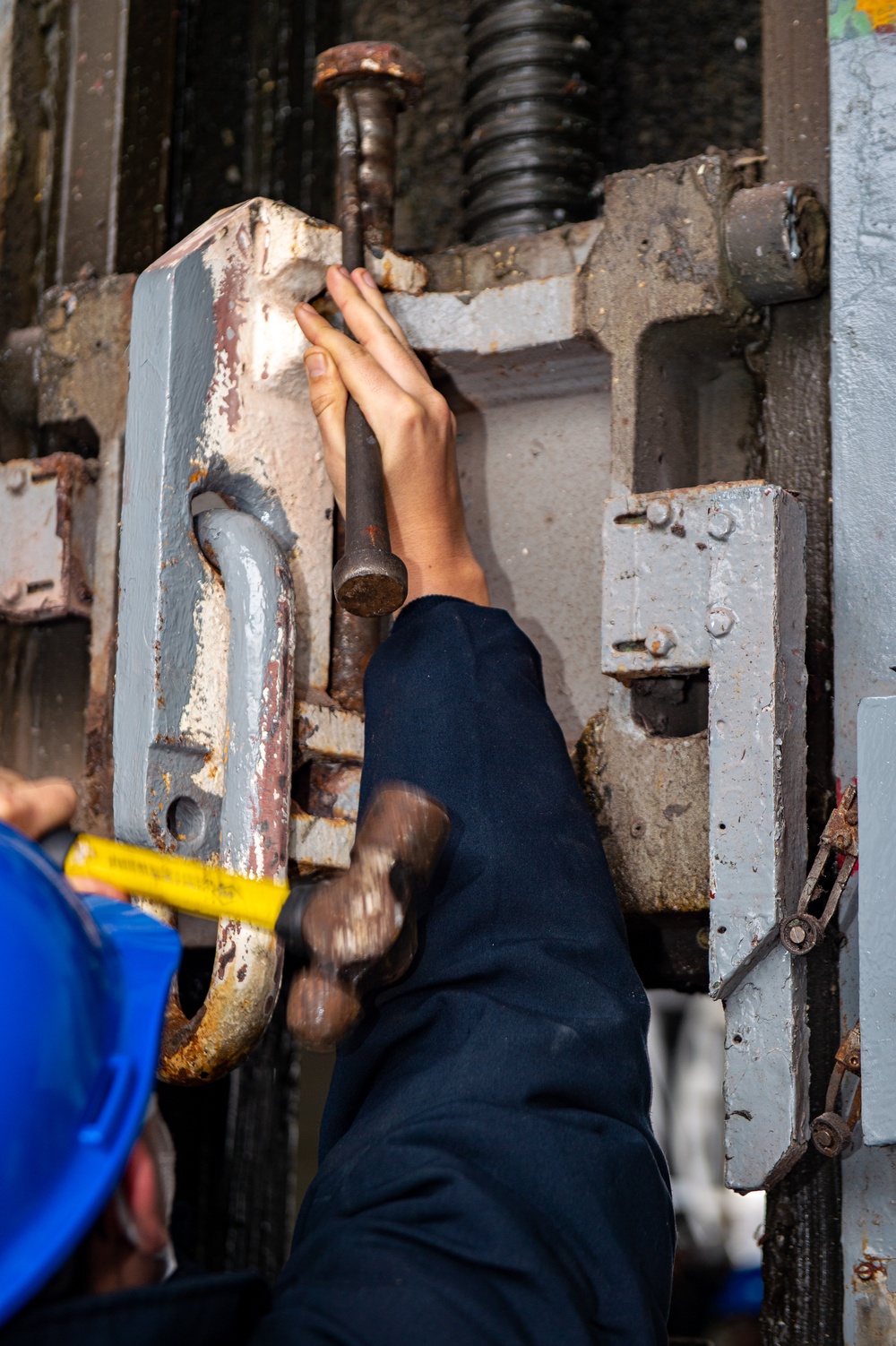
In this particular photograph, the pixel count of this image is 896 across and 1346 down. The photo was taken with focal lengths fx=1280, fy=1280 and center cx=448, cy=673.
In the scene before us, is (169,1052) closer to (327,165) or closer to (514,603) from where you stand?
(514,603)

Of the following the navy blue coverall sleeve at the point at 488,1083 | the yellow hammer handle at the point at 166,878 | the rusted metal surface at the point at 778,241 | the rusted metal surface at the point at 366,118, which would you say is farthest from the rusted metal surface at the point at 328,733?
the rusted metal surface at the point at 778,241

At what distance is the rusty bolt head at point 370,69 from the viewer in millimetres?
1275

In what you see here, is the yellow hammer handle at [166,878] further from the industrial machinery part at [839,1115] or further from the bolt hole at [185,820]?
the industrial machinery part at [839,1115]

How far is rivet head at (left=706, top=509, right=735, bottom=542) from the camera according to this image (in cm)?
109

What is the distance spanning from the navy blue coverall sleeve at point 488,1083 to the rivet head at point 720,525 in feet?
0.63

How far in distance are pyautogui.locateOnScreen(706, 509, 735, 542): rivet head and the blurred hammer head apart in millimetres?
373

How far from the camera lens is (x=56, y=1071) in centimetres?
72

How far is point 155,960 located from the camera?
848 millimetres

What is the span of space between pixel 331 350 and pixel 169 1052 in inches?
26.2

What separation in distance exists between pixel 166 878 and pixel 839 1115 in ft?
1.93

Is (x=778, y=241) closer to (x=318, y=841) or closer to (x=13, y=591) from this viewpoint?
(x=318, y=841)

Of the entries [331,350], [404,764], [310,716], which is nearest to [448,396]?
[331,350]

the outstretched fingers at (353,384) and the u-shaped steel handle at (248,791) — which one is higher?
the outstretched fingers at (353,384)

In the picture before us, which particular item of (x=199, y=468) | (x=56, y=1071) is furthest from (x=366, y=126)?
(x=56, y=1071)
